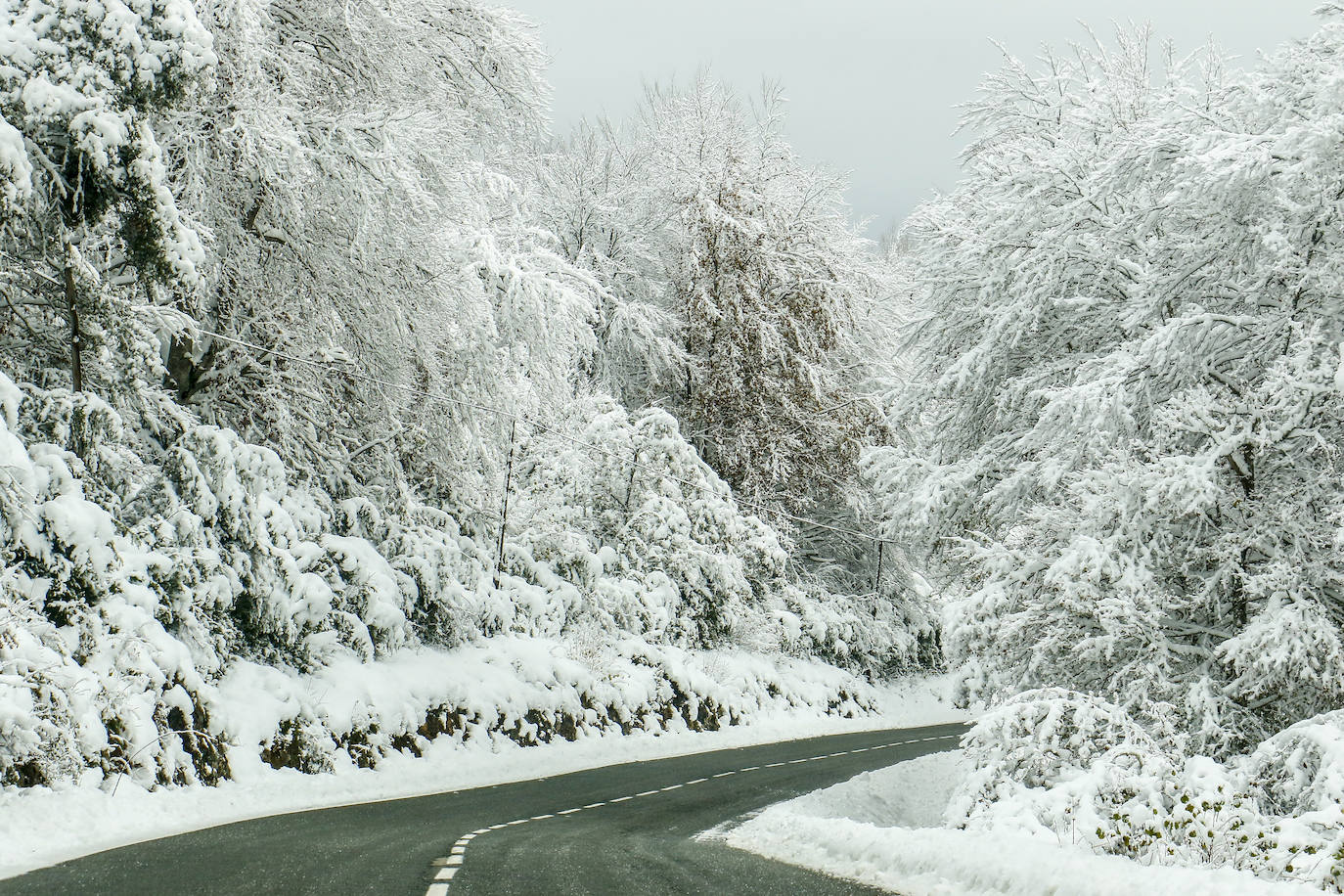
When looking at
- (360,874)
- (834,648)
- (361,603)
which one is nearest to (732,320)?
(834,648)

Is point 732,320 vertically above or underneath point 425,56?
underneath

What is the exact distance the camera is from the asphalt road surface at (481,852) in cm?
789

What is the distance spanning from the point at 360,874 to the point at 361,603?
9.43 metres

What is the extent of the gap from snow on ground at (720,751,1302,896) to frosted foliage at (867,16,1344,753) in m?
3.40

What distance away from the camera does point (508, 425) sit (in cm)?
2142

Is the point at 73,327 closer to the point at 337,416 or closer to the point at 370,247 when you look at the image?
the point at 370,247

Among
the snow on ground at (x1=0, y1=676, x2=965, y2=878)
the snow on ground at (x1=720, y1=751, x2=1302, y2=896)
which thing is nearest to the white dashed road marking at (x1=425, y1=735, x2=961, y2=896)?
the snow on ground at (x1=720, y1=751, x2=1302, y2=896)

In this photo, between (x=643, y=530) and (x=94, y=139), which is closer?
(x=94, y=139)

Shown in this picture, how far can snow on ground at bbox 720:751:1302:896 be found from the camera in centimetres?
656

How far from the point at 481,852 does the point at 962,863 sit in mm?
4022

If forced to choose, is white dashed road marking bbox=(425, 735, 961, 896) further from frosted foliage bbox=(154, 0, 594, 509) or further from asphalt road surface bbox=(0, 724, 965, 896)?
frosted foliage bbox=(154, 0, 594, 509)

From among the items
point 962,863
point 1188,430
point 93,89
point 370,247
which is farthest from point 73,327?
point 1188,430

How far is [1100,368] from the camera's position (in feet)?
47.3

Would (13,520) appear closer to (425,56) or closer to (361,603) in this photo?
(361,603)
